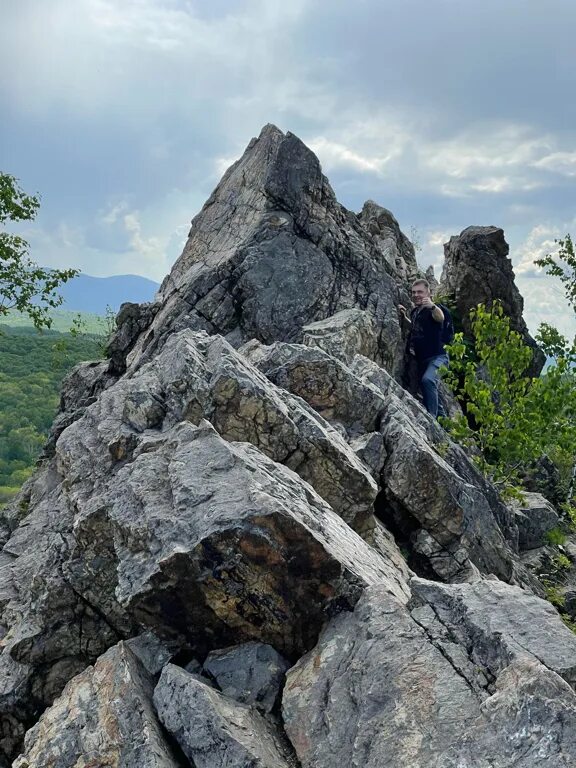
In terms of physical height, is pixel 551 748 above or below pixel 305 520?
below

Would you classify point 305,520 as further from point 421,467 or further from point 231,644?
point 421,467

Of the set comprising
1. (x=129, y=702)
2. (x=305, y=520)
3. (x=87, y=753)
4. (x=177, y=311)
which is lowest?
(x=87, y=753)

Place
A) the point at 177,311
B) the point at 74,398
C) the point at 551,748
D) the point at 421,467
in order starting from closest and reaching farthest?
the point at 551,748 → the point at 421,467 → the point at 177,311 → the point at 74,398

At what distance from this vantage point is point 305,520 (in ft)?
37.2

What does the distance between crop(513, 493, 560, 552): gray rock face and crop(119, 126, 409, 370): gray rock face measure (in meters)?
9.19

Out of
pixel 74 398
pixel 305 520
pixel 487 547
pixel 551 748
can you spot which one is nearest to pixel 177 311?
pixel 74 398

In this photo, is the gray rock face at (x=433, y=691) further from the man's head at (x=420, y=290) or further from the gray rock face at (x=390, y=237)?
the gray rock face at (x=390, y=237)

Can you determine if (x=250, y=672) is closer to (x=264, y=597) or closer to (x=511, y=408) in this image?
(x=264, y=597)

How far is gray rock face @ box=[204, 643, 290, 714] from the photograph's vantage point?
10.4 metres

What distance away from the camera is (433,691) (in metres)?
8.98

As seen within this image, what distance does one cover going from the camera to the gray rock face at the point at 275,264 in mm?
28594

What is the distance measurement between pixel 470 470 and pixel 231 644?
594 inches

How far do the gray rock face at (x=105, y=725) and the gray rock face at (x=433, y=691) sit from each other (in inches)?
84.3

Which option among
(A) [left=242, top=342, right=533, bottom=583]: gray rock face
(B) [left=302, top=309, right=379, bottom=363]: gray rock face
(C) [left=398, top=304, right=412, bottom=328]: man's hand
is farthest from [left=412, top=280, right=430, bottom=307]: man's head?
(A) [left=242, top=342, right=533, bottom=583]: gray rock face
